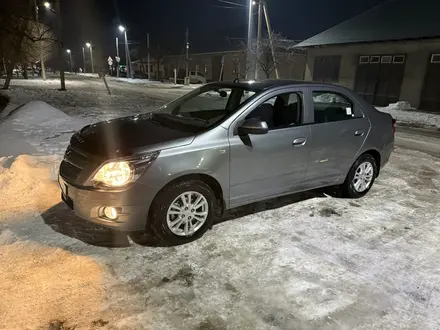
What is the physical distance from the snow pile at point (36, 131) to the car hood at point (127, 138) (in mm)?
3067

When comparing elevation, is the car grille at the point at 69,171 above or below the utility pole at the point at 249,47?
below

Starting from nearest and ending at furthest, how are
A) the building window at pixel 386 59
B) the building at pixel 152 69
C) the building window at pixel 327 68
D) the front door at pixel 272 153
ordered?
the front door at pixel 272 153
the building window at pixel 386 59
the building window at pixel 327 68
the building at pixel 152 69

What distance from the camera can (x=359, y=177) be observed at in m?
5.17

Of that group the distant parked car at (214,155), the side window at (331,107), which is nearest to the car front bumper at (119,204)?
the distant parked car at (214,155)

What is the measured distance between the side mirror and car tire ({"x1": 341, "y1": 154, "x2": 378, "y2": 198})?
6.34 ft

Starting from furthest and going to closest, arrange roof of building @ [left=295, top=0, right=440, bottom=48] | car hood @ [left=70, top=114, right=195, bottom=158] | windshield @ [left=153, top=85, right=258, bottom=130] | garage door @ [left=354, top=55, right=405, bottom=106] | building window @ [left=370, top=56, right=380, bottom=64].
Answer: building window @ [left=370, top=56, right=380, bottom=64], garage door @ [left=354, top=55, right=405, bottom=106], roof of building @ [left=295, top=0, right=440, bottom=48], windshield @ [left=153, top=85, right=258, bottom=130], car hood @ [left=70, top=114, right=195, bottom=158]

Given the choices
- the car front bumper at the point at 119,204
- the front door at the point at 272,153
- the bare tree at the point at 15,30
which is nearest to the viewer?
the car front bumper at the point at 119,204

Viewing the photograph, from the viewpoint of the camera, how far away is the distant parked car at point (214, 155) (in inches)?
133

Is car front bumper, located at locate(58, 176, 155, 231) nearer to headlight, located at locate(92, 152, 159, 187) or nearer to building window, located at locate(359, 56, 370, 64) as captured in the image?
headlight, located at locate(92, 152, 159, 187)

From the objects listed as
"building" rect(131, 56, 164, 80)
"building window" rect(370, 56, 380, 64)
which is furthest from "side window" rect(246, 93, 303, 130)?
"building" rect(131, 56, 164, 80)

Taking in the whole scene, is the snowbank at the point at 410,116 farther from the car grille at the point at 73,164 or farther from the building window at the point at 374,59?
the car grille at the point at 73,164

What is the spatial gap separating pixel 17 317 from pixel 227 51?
4127 cm

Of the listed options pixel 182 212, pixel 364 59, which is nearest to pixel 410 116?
pixel 364 59

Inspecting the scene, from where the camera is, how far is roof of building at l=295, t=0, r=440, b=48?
18587mm
